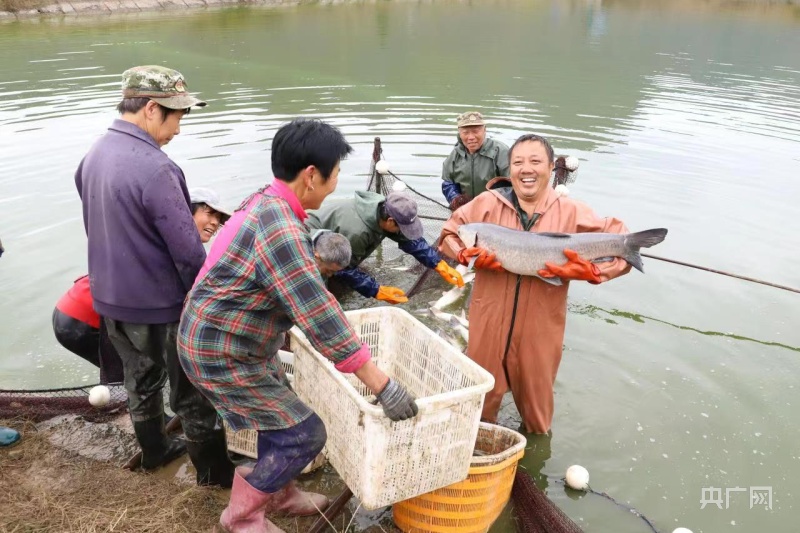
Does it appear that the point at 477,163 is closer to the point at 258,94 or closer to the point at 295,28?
the point at 258,94

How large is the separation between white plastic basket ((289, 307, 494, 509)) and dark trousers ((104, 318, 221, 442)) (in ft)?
1.89

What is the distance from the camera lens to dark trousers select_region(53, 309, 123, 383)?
3822mm

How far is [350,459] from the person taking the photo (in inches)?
114

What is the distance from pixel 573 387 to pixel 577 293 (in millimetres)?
1940

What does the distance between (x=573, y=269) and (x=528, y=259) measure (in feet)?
0.89

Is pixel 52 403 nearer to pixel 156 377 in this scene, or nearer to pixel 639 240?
pixel 156 377

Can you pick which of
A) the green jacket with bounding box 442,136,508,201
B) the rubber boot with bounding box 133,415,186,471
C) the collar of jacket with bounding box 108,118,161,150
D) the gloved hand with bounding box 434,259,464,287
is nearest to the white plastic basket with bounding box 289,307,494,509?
the rubber boot with bounding box 133,415,186,471

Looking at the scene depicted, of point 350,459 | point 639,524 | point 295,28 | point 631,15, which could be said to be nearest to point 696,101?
point 639,524

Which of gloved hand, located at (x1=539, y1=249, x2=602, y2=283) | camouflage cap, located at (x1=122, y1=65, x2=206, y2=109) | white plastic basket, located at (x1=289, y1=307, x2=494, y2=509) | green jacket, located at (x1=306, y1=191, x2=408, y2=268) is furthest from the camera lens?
green jacket, located at (x1=306, y1=191, x2=408, y2=268)

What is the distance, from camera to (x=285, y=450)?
2875mm

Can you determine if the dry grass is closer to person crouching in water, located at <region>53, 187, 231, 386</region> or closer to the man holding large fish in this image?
person crouching in water, located at <region>53, 187, 231, 386</region>

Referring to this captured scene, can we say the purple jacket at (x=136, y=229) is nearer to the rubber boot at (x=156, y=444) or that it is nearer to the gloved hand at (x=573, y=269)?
the rubber boot at (x=156, y=444)

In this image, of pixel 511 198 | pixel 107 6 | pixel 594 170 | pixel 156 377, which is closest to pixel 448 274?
pixel 511 198

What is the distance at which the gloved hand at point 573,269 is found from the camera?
358cm
